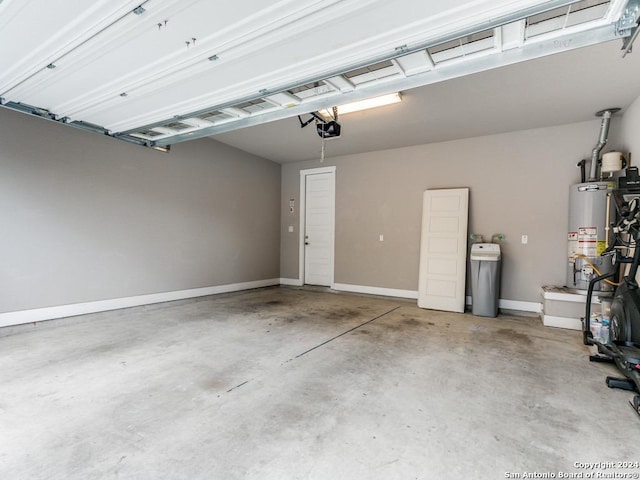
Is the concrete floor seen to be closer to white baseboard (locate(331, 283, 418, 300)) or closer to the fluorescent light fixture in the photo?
white baseboard (locate(331, 283, 418, 300))

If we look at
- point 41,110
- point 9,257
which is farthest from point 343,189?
point 9,257

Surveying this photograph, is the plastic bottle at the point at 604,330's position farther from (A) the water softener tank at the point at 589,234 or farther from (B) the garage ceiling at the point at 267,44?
(B) the garage ceiling at the point at 267,44

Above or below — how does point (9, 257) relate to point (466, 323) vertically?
above

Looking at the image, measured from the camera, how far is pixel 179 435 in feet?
5.82

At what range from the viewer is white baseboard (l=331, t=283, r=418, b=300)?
18.9 feet

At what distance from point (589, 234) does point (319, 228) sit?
4.54m

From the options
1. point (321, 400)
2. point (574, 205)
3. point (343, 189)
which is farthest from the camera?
point (343, 189)

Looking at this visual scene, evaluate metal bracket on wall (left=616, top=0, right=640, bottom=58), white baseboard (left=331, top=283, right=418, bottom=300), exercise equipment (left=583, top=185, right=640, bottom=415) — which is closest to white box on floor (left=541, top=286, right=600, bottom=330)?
exercise equipment (left=583, top=185, right=640, bottom=415)

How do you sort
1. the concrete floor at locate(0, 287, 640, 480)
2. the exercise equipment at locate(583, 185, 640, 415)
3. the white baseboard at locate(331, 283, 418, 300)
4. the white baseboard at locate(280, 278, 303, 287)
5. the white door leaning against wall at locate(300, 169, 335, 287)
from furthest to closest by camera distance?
the white baseboard at locate(280, 278, 303, 287) < the white door leaning against wall at locate(300, 169, 335, 287) < the white baseboard at locate(331, 283, 418, 300) < the exercise equipment at locate(583, 185, 640, 415) < the concrete floor at locate(0, 287, 640, 480)

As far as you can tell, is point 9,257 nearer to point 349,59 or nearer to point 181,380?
point 181,380

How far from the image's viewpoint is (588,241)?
13.1ft

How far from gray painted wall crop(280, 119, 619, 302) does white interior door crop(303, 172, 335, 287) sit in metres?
0.21

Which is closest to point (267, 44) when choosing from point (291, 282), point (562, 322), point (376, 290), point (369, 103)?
point (369, 103)

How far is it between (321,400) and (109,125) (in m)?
4.04
